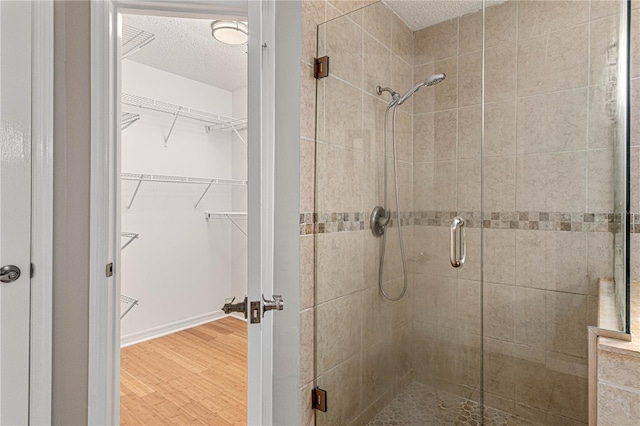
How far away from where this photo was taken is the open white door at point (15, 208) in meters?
1.10

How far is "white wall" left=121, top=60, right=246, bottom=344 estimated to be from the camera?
2.97 metres

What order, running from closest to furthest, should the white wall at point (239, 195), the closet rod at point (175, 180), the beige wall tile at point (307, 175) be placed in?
the beige wall tile at point (307, 175)
the closet rod at point (175, 180)
the white wall at point (239, 195)

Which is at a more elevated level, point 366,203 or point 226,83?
point 226,83

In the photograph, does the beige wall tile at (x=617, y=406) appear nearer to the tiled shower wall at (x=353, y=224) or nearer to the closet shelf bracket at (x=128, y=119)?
the tiled shower wall at (x=353, y=224)

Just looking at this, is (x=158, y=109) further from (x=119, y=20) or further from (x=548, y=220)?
(x=548, y=220)


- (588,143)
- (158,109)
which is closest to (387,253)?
(588,143)

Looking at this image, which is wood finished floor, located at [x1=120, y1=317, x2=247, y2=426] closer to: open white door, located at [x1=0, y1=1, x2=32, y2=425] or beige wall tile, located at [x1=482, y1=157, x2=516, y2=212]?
open white door, located at [x1=0, y1=1, x2=32, y2=425]

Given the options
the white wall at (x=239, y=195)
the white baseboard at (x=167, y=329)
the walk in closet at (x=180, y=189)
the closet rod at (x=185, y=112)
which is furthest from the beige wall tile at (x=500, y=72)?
the white baseboard at (x=167, y=329)

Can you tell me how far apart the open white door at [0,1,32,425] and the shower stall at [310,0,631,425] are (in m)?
1.18

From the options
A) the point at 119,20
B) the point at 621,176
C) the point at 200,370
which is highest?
the point at 119,20

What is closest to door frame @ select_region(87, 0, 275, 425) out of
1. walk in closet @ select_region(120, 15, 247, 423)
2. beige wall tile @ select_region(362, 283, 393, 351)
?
beige wall tile @ select_region(362, 283, 393, 351)

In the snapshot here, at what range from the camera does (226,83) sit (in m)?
3.51

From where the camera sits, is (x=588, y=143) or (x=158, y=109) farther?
(x=158, y=109)

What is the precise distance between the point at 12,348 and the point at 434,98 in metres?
1.69
